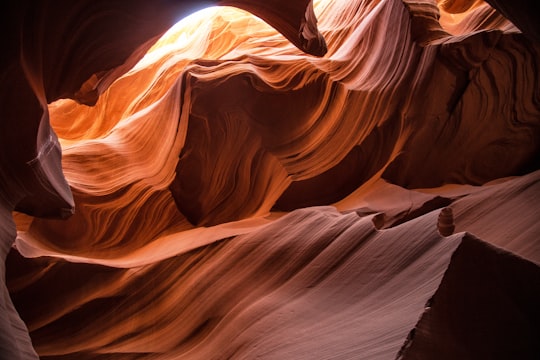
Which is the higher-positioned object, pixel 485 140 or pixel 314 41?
pixel 314 41

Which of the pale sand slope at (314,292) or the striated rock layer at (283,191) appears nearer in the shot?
the pale sand slope at (314,292)

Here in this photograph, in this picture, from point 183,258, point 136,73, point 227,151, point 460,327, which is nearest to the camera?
point 460,327

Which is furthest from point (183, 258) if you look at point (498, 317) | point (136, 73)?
point (136, 73)

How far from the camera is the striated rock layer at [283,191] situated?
2.16 metres

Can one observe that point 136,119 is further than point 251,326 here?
Yes

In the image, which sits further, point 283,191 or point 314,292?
point 283,191

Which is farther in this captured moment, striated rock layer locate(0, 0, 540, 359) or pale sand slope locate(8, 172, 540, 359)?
striated rock layer locate(0, 0, 540, 359)

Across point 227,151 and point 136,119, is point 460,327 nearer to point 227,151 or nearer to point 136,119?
point 227,151

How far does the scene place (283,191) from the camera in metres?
4.40

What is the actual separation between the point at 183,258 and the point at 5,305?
5.41 feet

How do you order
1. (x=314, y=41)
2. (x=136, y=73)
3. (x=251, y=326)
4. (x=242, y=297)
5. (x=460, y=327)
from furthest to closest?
1. (x=136, y=73)
2. (x=314, y=41)
3. (x=242, y=297)
4. (x=251, y=326)
5. (x=460, y=327)

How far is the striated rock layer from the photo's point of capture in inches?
85.1

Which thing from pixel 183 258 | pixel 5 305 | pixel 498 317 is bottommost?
pixel 183 258

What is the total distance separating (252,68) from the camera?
5027 mm
